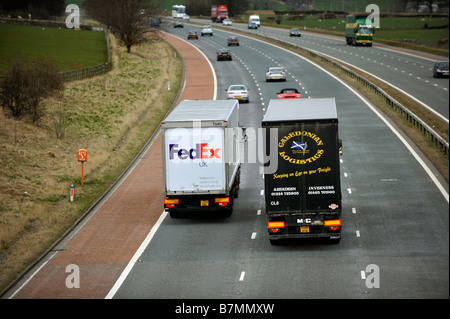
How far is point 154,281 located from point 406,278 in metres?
6.94

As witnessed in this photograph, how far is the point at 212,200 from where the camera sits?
29.1 metres

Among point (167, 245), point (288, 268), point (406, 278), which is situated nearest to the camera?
point (406, 278)

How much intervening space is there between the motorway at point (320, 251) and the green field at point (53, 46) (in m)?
37.7

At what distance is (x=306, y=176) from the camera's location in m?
24.8

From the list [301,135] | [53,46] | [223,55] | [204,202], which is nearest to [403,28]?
[223,55]

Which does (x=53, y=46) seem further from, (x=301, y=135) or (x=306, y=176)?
(x=306, y=176)

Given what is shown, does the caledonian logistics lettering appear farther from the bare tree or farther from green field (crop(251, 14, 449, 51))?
green field (crop(251, 14, 449, 51))

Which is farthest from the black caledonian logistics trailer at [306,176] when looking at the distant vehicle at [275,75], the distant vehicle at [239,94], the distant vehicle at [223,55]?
the distant vehicle at [223,55]

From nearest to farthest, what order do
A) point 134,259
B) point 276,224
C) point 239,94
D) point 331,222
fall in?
point 331,222 → point 276,224 → point 134,259 → point 239,94

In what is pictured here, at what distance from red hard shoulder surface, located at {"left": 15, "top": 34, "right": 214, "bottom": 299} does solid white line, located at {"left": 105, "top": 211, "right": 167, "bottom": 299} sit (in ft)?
0.49

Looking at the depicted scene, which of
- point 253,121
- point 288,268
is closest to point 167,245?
point 288,268

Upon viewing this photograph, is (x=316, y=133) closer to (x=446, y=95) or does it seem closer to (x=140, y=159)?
(x=140, y=159)

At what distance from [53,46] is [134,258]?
71.6 meters
